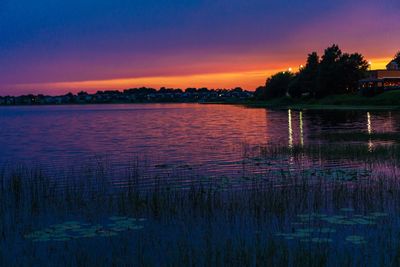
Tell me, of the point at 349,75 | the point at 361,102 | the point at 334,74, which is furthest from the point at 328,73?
the point at 361,102

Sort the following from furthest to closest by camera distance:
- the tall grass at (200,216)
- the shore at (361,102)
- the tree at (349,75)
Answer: the tree at (349,75) < the shore at (361,102) < the tall grass at (200,216)

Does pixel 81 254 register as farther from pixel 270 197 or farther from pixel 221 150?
pixel 221 150

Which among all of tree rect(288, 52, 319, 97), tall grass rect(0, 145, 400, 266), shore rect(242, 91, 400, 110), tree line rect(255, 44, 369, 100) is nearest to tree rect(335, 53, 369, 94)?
tree line rect(255, 44, 369, 100)

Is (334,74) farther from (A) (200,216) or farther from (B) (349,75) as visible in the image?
(A) (200,216)

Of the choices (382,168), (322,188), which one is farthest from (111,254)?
(382,168)

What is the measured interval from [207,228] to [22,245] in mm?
5502

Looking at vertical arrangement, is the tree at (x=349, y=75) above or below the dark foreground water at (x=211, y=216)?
above

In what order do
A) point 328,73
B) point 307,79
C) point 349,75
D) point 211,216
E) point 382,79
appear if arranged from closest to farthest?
point 211,216 < point 382,79 < point 349,75 < point 328,73 < point 307,79

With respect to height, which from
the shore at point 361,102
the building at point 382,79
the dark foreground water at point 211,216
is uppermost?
the building at point 382,79

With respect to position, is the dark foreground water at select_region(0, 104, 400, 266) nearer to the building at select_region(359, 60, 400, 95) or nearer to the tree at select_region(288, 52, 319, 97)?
the building at select_region(359, 60, 400, 95)

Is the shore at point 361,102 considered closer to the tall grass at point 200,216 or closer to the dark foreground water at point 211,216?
the dark foreground water at point 211,216

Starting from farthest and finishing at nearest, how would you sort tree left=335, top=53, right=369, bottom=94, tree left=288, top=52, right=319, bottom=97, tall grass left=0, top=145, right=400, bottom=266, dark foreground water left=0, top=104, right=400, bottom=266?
tree left=288, top=52, right=319, bottom=97 → tree left=335, top=53, right=369, bottom=94 → dark foreground water left=0, top=104, right=400, bottom=266 → tall grass left=0, top=145, right=400, bottom=266

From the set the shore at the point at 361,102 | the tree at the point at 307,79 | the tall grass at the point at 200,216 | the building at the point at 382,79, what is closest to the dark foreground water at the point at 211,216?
the tall grass at the point at 200,216

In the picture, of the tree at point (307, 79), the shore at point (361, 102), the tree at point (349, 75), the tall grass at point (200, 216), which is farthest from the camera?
the tree at point (307, 79)
